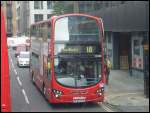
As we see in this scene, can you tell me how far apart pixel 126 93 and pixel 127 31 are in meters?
6.35

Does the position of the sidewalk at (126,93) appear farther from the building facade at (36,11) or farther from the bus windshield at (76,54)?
the building facade at (36,11)

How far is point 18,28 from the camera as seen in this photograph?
89.4 metres

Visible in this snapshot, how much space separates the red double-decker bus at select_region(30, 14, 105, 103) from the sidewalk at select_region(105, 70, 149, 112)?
5.10ft

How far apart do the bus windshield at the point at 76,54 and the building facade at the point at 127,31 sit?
24.3ft

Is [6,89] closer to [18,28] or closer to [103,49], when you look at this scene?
[103,49]

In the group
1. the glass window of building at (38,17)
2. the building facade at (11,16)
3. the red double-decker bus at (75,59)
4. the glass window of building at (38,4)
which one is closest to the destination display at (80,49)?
the red double-decker bus at (75,59)

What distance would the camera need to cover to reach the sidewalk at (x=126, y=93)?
18266mm

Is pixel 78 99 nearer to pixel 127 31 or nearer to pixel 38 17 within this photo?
pixel 127 31

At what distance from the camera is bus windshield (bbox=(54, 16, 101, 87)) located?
1733 cm

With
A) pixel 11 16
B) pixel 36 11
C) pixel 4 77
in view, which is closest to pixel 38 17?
pixel 36 11

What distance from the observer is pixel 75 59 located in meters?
17.4

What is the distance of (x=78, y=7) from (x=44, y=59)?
103ft

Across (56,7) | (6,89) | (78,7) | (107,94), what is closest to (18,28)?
(56,7)

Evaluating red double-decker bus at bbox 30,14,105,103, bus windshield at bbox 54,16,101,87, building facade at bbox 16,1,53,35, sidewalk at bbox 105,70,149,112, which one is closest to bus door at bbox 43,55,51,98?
red double-decker bus at bbox 30,14,105,103
